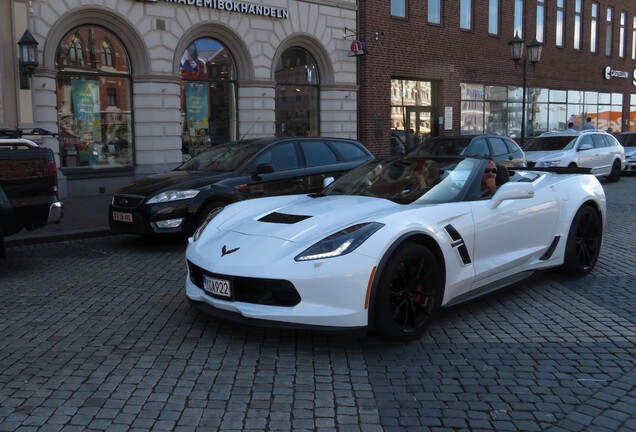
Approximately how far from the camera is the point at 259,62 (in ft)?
56.2

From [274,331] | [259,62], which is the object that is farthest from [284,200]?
[259,62]

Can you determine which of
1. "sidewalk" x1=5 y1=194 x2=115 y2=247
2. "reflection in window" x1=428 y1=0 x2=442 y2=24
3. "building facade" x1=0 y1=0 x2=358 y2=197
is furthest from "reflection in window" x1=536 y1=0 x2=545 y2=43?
"sidewalk" x1=5 y1=194 x2=115 y2=247

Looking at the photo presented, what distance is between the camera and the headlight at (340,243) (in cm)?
419

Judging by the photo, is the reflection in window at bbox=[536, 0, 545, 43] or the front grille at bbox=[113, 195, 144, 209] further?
the reflection in window at bbox=[536, 0, 545, 43]

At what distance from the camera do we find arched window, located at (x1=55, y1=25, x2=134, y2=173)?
556 inches

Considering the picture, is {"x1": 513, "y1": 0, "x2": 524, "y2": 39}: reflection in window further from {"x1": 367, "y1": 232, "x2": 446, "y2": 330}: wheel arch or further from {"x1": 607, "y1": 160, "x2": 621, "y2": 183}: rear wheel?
{"x1": 367, "y1": 232, "x2": 446, "y2": 330}: wheel arch

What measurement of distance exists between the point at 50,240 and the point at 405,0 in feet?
51.8

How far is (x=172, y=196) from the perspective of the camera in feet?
26.9

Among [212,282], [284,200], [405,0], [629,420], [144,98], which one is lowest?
[629,420]

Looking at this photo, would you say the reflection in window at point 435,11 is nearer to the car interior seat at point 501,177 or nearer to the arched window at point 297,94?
the arched window at point 297,94

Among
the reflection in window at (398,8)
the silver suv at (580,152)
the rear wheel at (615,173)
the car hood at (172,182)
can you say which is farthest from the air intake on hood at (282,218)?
the reflection in window at (398,8)

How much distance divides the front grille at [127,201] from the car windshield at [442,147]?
22.0 feet

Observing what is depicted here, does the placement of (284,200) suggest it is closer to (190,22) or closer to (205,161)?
(205,161)

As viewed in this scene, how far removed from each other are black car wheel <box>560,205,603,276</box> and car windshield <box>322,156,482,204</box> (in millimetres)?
1462
